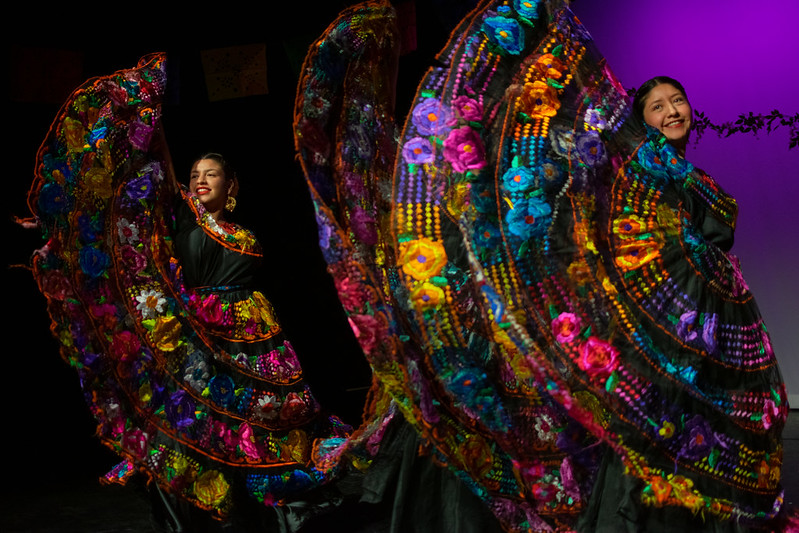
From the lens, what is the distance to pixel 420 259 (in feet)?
5.42

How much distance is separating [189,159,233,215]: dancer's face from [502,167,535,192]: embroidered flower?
153cm

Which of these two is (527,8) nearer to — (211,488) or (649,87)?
(649,87)

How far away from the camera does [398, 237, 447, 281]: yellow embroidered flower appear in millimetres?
1649

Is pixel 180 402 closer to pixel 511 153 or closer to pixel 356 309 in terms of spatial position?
pixel 356 309

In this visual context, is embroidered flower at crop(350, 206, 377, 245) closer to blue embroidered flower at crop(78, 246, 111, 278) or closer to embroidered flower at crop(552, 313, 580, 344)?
embroidered flower at crop(552, 313, 580, 344)

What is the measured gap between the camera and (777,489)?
1.65 m

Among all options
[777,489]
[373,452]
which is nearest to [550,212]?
[777,489]

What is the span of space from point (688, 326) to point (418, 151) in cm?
62

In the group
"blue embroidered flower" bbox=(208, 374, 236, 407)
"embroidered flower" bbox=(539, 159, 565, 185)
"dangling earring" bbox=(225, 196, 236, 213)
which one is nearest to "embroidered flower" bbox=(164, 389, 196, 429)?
"blue embroidered flower" bbox=(208, 374, 236, 407)

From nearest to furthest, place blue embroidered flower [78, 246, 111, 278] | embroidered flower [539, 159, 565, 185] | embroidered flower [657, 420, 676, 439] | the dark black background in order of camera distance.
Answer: embroidered flower [657, 420, 676, 439], embroidered flower [539, 159, 565, 185], blue embroidered flower [78, 246, 111, 278], the dark black background

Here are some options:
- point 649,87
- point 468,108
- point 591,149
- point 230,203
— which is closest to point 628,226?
point 591,149

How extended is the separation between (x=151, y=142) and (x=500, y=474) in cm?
Answer: 161

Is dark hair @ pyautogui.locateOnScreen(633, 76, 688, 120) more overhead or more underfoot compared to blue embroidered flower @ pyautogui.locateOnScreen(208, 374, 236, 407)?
more overhead

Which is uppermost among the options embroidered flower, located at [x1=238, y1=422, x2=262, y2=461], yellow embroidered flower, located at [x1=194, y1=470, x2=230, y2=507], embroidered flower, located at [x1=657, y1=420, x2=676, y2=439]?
embroidered flower, located at [x1=657, y1=420, x2=676, y2=439]
